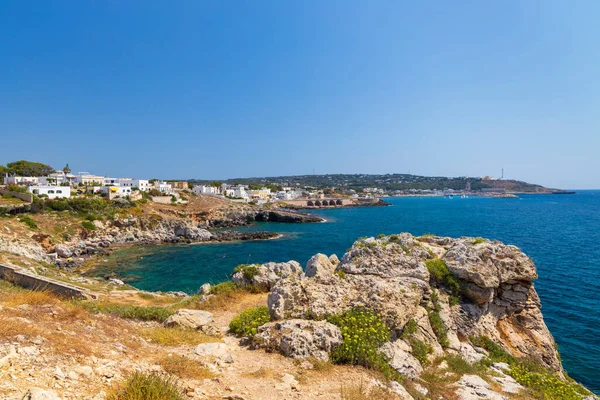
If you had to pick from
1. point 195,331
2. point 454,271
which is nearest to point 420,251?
point 454,271

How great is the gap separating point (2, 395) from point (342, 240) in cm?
5653

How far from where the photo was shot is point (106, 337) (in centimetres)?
774

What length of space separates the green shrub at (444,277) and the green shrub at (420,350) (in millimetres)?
3751

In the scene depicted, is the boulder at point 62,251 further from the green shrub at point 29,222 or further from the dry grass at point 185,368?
the dry grass at point 185,368

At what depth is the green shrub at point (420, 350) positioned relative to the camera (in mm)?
9266

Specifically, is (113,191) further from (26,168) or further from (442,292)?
(442,292)

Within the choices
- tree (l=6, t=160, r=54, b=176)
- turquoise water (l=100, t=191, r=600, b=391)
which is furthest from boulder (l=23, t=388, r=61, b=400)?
tree (l=6, t=160, r=54, b=176)

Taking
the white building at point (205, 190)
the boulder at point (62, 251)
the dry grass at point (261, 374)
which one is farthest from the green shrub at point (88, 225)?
the white building at point (205, 190)

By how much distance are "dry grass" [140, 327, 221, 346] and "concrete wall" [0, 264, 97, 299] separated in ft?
29.1

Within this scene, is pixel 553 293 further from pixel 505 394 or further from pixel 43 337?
pixel 43 337

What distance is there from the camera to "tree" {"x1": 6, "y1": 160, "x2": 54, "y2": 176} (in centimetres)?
9169

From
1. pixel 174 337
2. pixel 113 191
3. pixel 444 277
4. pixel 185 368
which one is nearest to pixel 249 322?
pixel 174 337

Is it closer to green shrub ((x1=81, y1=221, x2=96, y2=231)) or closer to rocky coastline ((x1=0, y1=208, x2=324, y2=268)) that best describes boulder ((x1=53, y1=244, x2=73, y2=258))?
rocky coastline ((x1=0, y1=208, x2=324, y2=268))

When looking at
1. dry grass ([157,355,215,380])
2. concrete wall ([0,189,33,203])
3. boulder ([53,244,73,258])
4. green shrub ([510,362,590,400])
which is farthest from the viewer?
concrete wall ([0,189,33,203])
